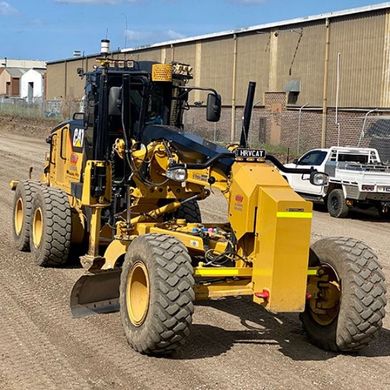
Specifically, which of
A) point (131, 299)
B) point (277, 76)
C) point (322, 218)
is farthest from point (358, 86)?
point (131, 299)

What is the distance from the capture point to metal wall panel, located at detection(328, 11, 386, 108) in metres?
33.8

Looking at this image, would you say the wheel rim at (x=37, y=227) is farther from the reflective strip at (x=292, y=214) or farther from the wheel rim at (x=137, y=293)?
the reflective strip at (x=292, y=214)

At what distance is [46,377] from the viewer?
5.87 metres

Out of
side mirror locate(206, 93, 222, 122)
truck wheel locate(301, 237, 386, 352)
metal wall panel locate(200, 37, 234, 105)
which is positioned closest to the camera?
truck wheel locate(301, 237, 386, 352)

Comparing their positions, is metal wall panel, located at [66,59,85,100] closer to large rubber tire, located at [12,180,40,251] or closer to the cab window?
the cab window

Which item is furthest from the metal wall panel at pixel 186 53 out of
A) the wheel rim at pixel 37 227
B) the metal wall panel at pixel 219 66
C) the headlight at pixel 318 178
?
the headlight at pixel 318 178

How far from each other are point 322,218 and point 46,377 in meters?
11.6

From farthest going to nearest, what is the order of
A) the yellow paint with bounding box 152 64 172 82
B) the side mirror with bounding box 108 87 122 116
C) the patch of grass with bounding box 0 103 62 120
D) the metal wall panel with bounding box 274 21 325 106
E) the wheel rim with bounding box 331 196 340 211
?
the patch of grass with bounding box 0 103 62 120 < the metal wall panel with bounding box 274 21 325 106 < the wheel rim with bounding box 331 196 340 211 < the yellow paint with bounding box 152 64 172 82 < the side mirror with bounding box 108 87 122 116

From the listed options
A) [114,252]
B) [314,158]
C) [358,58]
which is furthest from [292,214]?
[358,58]

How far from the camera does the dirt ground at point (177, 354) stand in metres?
5.86

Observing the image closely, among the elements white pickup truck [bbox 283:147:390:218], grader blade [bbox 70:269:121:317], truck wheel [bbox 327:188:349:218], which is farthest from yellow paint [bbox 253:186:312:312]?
truck wheel [bbox 327:188:349:218]

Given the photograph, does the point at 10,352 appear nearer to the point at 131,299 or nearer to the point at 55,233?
the point at 131,299

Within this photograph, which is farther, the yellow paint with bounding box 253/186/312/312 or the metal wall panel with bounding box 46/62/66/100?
the metal wall panel with bounding box 46/62/66/100

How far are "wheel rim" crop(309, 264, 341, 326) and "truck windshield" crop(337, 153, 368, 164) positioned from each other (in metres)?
11.8
